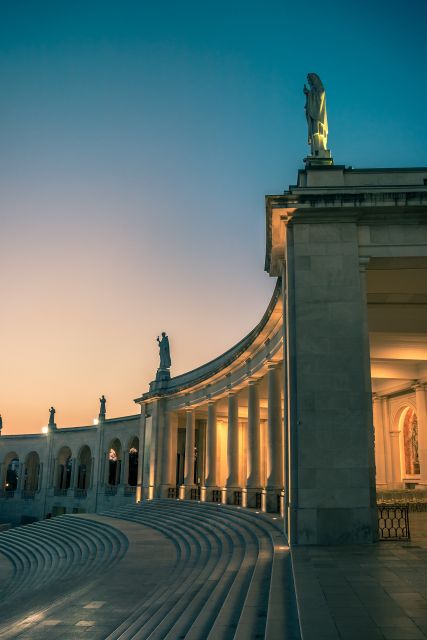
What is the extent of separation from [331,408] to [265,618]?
28.9 feet

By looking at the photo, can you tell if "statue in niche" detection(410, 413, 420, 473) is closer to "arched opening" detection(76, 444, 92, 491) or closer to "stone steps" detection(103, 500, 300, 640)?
"stone steps" detection(103, 500, 300, 640)

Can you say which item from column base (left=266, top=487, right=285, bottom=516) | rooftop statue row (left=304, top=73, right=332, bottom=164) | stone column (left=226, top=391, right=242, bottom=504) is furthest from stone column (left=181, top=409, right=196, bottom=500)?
rooftop statue row (left=304, top=73, right=332, bottom=164)

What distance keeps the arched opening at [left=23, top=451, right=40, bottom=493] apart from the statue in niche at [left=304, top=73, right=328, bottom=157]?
2927 inches

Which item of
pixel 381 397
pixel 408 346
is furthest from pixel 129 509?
pixel 408 346

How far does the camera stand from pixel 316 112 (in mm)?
21531

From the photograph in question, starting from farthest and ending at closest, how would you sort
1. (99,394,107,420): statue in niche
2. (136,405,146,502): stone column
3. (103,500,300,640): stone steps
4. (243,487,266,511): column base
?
1. (99,394,107,420): statue in niche
2. (136,405,146,502): stone column
3. (243,487,266,511): column base
4. (103,500,300,640): stone steps

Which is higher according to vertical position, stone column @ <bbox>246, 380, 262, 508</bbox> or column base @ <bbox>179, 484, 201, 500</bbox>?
stone column @ <bbox>246, 380, 262, 508</bbox>

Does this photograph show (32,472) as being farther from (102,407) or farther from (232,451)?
(232,451)

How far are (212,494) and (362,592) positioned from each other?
3246cm

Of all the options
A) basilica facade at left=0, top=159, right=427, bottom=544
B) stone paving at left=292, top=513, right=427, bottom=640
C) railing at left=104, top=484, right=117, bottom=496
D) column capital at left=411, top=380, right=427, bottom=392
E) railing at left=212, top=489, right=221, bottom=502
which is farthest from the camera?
railing at left=104, top=484, right=117, bottom=496

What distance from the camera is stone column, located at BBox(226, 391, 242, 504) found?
3719cm

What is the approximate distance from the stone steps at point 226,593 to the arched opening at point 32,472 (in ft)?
215

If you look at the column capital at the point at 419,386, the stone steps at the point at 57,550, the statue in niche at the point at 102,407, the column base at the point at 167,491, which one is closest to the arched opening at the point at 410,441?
the column capital at the point at 419,386

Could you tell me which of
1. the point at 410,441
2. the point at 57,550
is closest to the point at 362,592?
the point at 57,550
